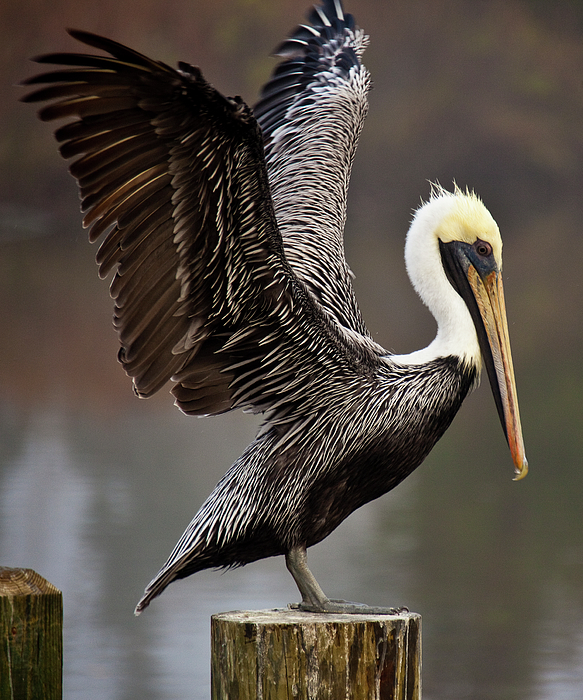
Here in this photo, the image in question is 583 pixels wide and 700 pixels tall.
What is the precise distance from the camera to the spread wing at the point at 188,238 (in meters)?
1.91

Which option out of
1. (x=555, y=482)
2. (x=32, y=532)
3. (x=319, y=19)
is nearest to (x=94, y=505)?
(x=32, y=532)

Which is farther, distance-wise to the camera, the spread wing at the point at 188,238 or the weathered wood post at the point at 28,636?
the spread wing at the point at 188,238

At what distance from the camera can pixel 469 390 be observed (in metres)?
2.49

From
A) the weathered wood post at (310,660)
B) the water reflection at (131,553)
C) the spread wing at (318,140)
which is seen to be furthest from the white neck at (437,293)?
the water reflection at (131,553)

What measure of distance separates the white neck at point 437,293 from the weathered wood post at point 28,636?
3.46 feet

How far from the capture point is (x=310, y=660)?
6.62 feet

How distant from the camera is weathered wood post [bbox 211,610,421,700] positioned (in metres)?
2.00

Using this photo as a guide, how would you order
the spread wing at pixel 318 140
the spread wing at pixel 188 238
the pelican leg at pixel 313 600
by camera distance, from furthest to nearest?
the spread wing at pixel 318 140 < the pelican leg at pixel 313 600 < the spread wing at pixel 188 238

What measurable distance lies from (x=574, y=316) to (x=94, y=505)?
707 cm

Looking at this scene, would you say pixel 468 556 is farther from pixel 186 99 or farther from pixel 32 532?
pixel 186 99

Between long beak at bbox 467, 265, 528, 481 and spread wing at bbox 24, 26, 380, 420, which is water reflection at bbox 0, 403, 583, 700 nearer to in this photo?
long beak at bbox 467, 265, 528, 481

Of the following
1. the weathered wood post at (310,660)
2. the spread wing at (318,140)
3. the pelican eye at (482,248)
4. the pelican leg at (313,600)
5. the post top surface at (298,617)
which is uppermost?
the spread wing at (318,140)

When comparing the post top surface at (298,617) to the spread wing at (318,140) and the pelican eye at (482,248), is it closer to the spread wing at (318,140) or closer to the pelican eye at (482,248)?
the spread wing at (318,140)

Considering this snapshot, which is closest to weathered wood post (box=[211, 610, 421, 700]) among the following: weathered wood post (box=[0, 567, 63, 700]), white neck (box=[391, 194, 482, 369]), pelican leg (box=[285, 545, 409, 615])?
pelican leg (box=[285, 545, 409, 615])
